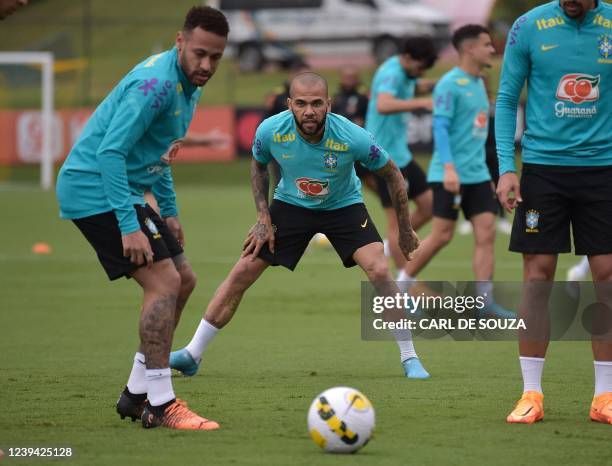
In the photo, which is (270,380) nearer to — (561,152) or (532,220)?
(532,220)

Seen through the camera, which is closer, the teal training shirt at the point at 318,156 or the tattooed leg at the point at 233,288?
the teal training shirt at the point at 318,156

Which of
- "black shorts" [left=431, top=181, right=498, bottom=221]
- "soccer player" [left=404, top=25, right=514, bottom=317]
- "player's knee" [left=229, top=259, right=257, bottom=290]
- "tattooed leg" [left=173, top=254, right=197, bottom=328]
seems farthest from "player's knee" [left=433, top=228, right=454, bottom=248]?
"tattooed leg" [left=173, top=254, right=197, bottom=328]

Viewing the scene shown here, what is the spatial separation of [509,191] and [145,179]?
2123mm

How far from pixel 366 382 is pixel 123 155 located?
259 cm

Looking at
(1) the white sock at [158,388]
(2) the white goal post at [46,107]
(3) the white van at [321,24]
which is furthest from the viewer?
(3) the white van at [321,24]

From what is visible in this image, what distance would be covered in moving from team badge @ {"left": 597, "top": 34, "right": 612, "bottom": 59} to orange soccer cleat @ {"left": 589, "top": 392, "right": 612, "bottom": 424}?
196cm

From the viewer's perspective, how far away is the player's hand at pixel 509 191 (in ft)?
22.1

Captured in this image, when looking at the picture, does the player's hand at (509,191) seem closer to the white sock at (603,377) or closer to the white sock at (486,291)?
the white sock at (603,377)

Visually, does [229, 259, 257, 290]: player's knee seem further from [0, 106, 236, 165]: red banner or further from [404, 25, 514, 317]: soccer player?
[0, 106, 236, 165]: red banner

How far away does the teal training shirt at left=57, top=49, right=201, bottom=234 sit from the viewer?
6.39 metres

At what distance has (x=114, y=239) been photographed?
261 inches

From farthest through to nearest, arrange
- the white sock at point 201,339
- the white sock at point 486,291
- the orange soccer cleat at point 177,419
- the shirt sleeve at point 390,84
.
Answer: the shirt sleeve at point 390,84
the white sock at point 486,291
the white sock at point 201,339
the orange soccer cleat at point 177,419

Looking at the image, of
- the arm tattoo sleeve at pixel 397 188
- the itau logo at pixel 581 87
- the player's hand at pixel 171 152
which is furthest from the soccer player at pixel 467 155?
the player's hand at pixel 171 152

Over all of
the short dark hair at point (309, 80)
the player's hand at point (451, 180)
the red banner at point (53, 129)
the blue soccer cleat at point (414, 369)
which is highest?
the short dark hair at point (309, 80)
